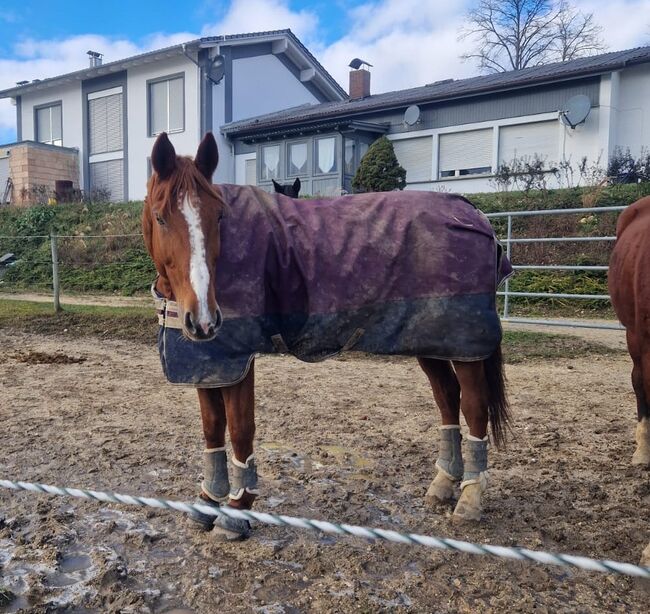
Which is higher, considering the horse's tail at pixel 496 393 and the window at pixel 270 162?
the window at pixel 270 162

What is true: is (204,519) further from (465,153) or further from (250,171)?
(250,171)

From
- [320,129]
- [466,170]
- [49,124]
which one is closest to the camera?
[466,170]

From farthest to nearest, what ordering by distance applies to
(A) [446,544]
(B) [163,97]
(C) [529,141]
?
1. (B) [163,97]
2. (C) [529,141]
3. (A) [446,544]

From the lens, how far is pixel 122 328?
880cm

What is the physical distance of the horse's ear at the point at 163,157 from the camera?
7.61 feet

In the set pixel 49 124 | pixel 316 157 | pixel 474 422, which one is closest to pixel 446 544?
pixel 474 422

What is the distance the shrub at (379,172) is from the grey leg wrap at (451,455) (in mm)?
13731

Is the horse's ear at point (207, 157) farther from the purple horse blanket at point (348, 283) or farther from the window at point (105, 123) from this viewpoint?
the window at point (105, 123)

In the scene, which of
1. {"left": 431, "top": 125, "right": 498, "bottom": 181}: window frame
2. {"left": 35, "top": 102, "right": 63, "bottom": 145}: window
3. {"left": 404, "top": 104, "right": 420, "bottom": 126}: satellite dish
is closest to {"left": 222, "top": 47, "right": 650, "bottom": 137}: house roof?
{"left": 404, "top": 104, "right": 420, "bottom": 126}: satellite dish

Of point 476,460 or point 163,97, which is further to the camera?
point 163,97

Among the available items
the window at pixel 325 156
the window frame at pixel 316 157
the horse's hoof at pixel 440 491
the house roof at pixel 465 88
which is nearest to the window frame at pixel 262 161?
the house roof at pixel 465 88

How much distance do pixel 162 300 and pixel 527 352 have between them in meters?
5.32

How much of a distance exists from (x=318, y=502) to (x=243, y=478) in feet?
1.69

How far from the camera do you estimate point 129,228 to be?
16438 millimetres
